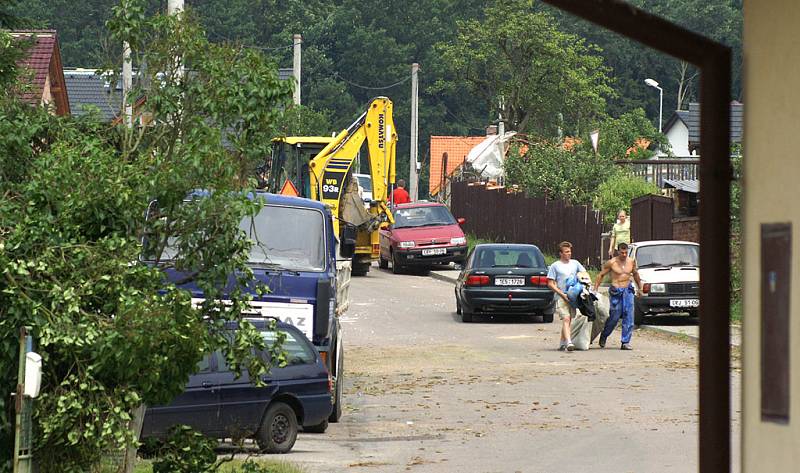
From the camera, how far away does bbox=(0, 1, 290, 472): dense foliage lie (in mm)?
8742

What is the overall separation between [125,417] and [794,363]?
17.8 ft

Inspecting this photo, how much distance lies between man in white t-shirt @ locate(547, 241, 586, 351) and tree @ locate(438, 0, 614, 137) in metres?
50.3

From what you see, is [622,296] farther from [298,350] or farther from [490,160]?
[490,160]

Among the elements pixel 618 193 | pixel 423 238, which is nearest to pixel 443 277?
pixel 423 238

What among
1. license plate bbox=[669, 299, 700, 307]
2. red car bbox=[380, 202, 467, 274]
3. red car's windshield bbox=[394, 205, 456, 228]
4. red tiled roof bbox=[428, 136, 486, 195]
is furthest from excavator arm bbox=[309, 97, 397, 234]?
red tiled roof bbox=[428, 136, 486, 195]

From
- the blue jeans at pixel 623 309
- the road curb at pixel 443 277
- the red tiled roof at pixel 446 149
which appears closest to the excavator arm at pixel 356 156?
the road curb at pixel 443 277

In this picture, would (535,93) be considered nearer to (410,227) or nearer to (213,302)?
(410,227)

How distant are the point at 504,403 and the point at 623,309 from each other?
6.35 metres

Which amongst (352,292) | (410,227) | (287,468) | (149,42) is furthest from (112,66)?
(410,227)

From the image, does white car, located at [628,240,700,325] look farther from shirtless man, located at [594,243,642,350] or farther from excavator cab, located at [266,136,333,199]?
excavator cab, located at [266,136,333,199]

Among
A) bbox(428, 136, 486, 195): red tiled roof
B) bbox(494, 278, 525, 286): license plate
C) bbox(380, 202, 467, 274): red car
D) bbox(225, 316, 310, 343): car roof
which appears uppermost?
bbox(428, 136, 486, 195): red tiled roof

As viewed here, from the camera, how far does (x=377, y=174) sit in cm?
3684

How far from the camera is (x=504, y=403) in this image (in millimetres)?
16953

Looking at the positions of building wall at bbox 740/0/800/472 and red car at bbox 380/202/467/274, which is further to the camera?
red car at bbox 380/202/467/274
